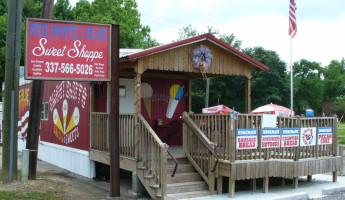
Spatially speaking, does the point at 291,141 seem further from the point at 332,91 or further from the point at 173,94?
the point at 332,91

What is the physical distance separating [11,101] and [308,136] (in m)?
7.32

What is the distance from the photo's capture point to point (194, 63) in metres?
9.86

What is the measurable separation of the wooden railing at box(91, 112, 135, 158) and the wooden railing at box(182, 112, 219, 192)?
1.41 meters

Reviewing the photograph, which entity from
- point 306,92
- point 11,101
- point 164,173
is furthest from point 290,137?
point 306,92

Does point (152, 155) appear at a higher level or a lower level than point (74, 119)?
lower

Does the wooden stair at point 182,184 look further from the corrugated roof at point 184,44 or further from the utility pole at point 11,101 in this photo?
the utility pole at point 11,101

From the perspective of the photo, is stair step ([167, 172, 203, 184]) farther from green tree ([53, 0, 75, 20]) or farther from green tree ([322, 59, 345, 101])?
green tree ([322, 59, 345, 101])

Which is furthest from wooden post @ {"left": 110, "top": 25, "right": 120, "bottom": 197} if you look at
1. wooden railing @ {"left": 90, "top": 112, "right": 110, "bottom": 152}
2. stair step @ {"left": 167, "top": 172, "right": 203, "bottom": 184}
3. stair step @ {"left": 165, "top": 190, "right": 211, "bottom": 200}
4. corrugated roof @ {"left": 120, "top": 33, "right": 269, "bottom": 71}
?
wooden railing @ {"left": 90, "top": 112, "right": 110, "bottom": 152}

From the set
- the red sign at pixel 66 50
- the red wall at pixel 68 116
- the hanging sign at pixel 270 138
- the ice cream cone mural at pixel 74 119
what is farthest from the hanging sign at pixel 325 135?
the ice cream cone mural at pixel 74 119

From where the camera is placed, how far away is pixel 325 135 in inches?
402

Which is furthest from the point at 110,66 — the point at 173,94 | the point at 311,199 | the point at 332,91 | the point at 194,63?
the point at 332,91

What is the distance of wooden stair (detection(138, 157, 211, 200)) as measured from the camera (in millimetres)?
8211

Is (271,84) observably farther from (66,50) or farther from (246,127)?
(66,50)

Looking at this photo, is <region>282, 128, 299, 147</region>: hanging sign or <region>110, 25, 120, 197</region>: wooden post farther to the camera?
<region>282, 128, 299, 147</region>: hanging sign
